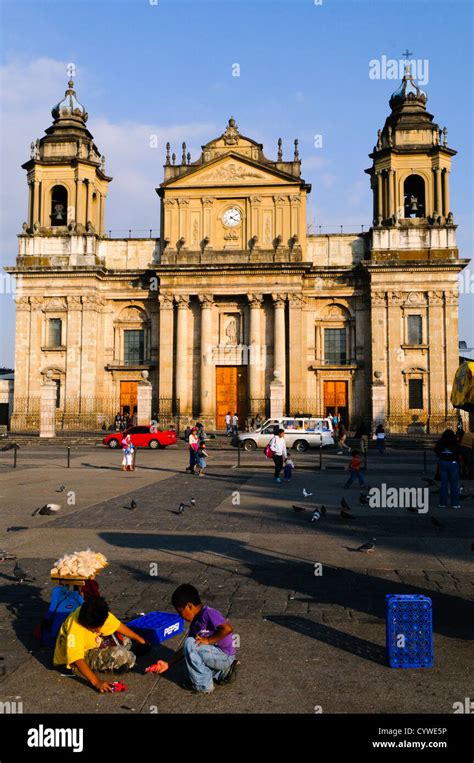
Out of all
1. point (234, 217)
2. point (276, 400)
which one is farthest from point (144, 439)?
point (234, 217)

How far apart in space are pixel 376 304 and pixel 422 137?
1138 centimetres

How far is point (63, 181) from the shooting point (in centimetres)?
4272

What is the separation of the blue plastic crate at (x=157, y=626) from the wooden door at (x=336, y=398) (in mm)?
35892

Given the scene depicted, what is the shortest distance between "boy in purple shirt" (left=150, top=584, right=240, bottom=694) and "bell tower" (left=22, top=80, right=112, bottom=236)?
3949cm

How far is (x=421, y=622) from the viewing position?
17.7 ft

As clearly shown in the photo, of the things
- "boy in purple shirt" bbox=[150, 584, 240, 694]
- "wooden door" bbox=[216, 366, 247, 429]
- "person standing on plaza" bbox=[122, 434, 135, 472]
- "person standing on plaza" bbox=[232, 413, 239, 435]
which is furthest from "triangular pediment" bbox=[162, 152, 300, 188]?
"boy in purple shirt" bbox=[150, 584, 240, 694]

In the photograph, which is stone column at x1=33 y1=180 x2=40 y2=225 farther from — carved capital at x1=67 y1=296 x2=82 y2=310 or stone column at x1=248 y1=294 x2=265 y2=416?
stone column at x1=248 y1=294 x2=265 y2=416

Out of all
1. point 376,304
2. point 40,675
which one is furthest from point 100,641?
point 376,304

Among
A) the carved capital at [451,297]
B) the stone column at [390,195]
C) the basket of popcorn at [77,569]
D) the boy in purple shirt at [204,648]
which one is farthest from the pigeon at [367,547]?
the stone column at [390,195]

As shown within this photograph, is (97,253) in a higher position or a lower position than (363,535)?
higher

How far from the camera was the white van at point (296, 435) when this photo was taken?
101 ft

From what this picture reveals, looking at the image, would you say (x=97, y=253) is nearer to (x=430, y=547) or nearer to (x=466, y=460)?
(x=466, y=460)

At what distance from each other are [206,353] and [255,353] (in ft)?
10.1
